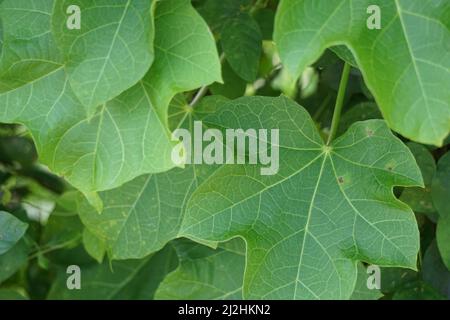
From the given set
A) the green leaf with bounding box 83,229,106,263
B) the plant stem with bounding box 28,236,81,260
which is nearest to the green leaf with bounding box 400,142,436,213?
the green leaf with bounding box 83,229,106,263

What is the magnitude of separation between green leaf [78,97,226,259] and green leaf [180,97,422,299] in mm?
121

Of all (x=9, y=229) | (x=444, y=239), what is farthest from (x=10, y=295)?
(x=444, y=239)

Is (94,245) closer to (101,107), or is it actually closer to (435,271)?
(101,107)

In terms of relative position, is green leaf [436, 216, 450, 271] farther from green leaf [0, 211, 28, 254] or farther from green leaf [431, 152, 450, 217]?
green leaf [0, 211, 28, 254]

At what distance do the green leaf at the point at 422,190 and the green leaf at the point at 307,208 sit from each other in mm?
147

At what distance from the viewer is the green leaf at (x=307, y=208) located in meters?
0.93

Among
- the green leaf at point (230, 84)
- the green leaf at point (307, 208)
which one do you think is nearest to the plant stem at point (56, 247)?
the green leaf at point (230, 84)

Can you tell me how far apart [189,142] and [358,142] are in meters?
0.23

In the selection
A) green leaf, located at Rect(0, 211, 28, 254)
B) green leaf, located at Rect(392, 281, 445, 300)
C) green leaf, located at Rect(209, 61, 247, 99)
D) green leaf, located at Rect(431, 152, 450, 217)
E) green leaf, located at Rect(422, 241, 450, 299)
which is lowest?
green leaf, located at Rect(392, 281, 445, 300)

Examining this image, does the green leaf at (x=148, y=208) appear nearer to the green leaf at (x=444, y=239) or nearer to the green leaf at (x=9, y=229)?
the green leaf at (x=9, y=229)

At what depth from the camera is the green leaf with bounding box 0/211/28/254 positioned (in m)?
1.01

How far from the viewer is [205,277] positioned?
1.19 metres

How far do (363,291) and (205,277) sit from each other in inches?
9.5

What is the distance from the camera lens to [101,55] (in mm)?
859
